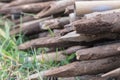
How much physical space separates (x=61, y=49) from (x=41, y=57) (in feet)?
0.49

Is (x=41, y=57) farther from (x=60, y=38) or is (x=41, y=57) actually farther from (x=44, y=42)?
(x=60, y=38)

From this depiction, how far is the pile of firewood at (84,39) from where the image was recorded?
1756 mm

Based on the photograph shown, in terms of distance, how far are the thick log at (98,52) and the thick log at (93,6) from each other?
256mm

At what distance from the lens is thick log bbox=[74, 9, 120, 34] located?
1.73m

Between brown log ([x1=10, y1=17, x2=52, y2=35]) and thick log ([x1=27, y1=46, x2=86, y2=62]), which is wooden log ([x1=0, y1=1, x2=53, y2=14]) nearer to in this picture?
brown log ([x1=10, y1=17, x2=52, y2=35])

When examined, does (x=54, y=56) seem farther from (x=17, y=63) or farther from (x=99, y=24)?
(x=99, y=24)

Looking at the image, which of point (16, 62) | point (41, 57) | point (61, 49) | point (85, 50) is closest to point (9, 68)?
point (16, 62)

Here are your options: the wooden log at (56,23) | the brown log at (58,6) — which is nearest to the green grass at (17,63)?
the wooden log at (56,23)

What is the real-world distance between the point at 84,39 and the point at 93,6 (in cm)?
23

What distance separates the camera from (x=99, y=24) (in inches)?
68.2

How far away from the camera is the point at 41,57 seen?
7.30ft

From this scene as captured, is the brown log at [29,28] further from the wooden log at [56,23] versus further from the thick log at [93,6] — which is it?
the thick log at [93,6]

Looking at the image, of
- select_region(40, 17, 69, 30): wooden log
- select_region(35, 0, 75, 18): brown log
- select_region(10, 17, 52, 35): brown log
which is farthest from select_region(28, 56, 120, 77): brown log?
select_region(10, 17, 52, 35): brown log

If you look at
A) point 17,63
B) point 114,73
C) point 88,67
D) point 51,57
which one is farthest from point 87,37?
point 17,63
